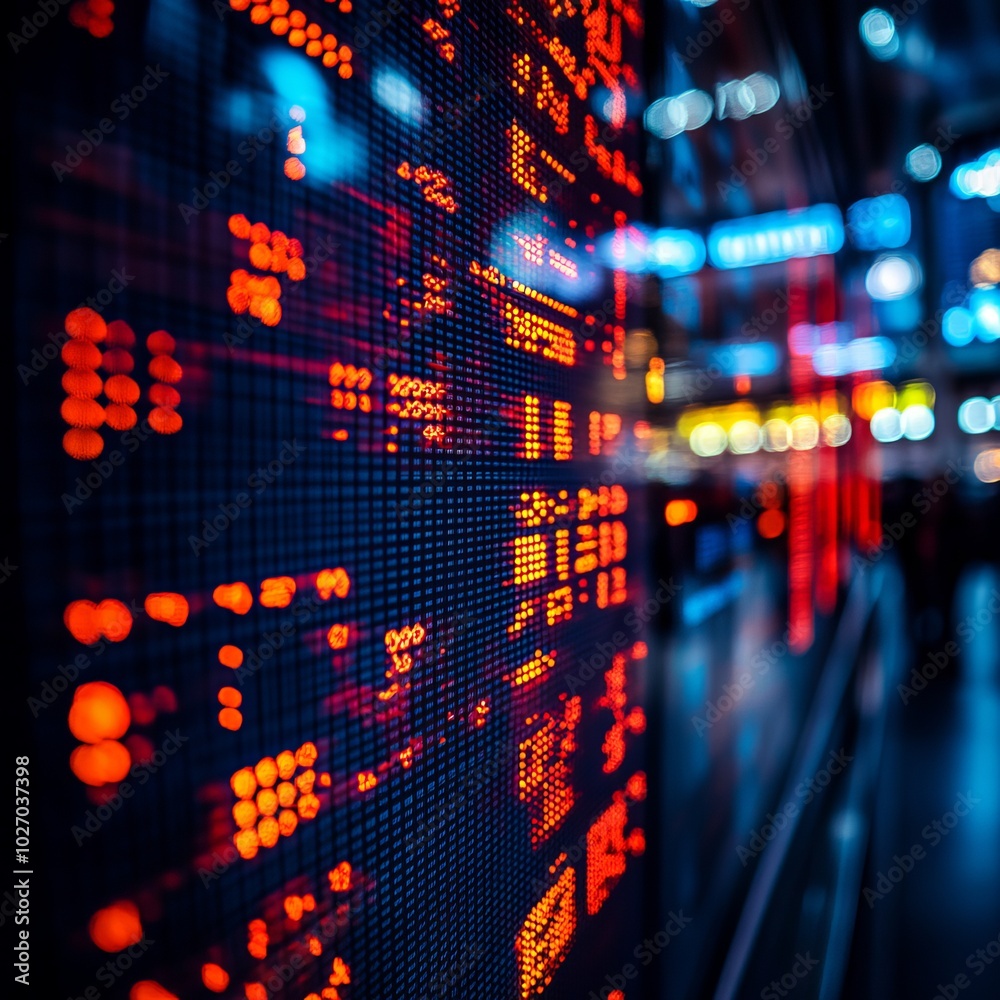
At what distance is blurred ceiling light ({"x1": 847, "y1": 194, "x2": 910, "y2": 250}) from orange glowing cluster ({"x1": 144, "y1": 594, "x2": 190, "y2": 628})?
6.25 metres

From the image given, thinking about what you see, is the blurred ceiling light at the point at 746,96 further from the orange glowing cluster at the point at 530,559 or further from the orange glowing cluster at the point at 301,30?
the orange glowing cluster at the point at 301,30

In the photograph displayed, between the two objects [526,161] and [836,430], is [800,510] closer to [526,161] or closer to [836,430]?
[836,430]

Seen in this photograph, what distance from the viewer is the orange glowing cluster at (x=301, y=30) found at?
0.57 m

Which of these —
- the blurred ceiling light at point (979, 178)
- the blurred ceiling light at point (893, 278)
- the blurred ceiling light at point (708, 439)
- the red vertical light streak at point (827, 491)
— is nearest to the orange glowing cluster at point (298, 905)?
the red vertical light streak at point (827, 491)

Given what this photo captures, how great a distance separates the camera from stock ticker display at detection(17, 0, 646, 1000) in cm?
47

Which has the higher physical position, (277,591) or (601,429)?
(601,429)

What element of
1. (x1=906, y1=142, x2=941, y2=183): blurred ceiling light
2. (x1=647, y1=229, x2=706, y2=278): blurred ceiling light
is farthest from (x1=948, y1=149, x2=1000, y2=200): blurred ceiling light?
(x1=647, y1=229, x2=706, y2=278): blurred ceiling light

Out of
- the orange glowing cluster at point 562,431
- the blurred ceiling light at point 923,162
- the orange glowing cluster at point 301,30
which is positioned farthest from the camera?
the blurred ceiling light at point 923,162

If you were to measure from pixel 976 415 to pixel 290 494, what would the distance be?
8841 mm

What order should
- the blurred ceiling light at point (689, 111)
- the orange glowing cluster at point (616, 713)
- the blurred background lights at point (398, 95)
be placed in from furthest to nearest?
the blurred ceiling light at point (689, 111), the orange glowing cluster at point (616, 713), the blurred background lights at point (398, 95)

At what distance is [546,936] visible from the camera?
1061 mm

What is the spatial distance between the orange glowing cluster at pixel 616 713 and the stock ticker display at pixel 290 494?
0.28 metres

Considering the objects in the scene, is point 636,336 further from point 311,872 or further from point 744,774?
point 744,774

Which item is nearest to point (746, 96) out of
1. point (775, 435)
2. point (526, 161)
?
point (526, 161)
